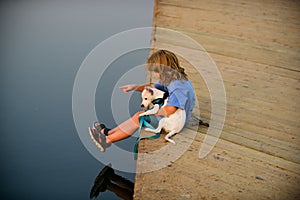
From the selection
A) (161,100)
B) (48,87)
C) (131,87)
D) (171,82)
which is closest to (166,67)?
(171,82)

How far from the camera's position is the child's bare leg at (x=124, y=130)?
8.61 ft

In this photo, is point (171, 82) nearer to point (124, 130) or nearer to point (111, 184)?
point (124, 130)

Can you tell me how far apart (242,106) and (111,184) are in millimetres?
988

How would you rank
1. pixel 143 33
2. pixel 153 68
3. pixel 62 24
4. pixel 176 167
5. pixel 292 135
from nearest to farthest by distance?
pixel 176 167, pixel 153 68, pixel 292 135, pixel 143 33, pixel 62 24

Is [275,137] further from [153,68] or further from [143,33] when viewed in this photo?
[143,33]

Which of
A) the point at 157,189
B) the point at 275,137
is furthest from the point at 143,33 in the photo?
the point at 157,189

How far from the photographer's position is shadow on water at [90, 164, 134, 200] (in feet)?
7.96

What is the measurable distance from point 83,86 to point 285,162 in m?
1.50

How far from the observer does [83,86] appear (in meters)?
3.18

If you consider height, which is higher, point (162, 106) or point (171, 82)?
point (171, 82)

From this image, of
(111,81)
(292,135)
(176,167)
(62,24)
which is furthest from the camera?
(62,24)

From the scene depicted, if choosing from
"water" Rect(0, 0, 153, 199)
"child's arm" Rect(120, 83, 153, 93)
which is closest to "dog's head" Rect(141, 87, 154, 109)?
"child's arm" Rect(120, 83, 153, 93)

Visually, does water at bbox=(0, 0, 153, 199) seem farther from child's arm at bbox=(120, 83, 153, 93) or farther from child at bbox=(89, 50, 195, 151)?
child at bbox=(89, 50, 195, 151)

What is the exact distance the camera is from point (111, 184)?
2537 mm
